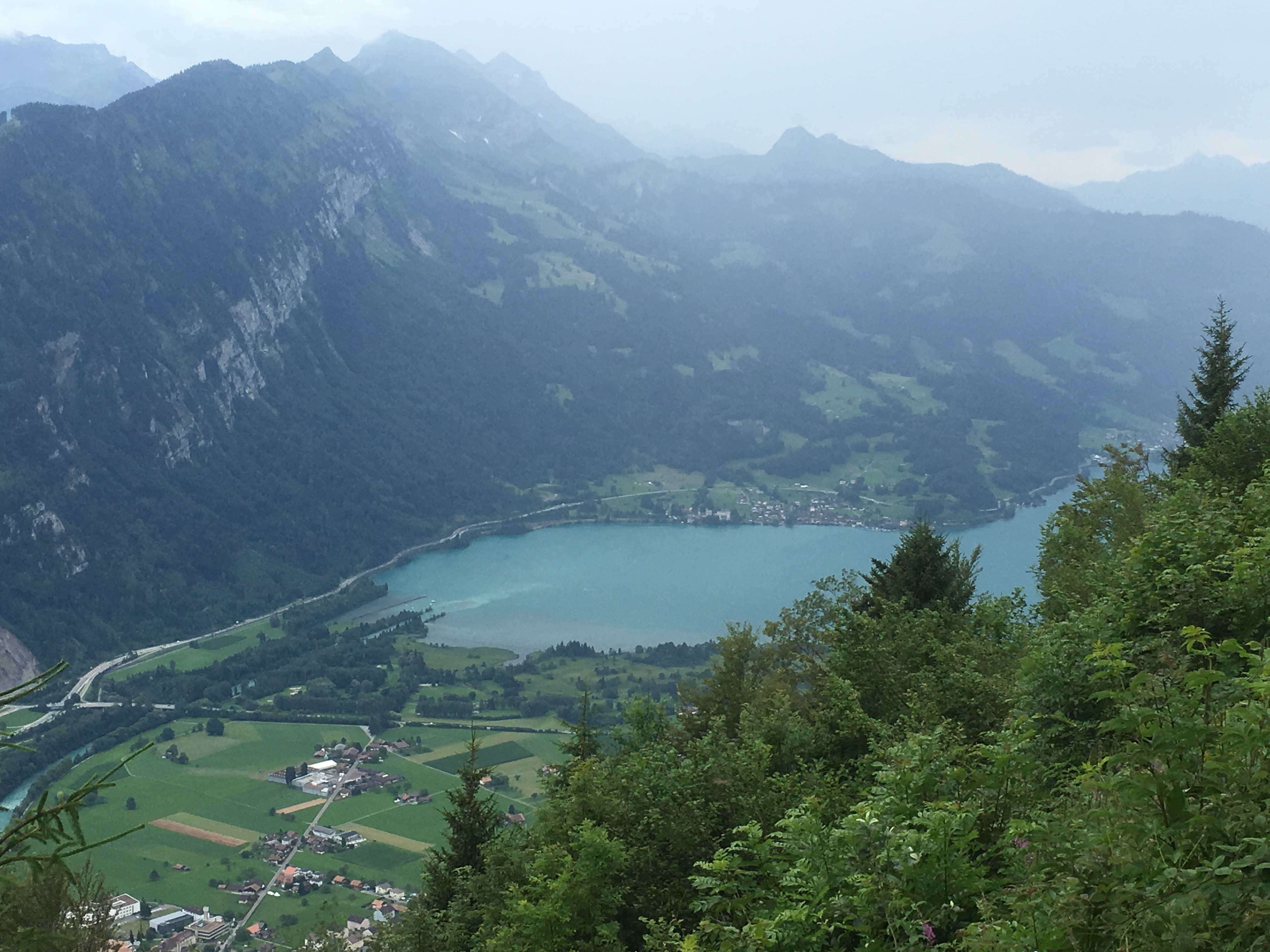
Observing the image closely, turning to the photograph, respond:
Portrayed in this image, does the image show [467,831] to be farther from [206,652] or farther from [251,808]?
[206,652]

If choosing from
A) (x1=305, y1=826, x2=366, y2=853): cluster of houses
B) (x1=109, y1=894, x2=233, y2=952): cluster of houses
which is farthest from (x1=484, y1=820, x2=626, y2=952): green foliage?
(x1=305, y1=826, x2=366, y2=853): cluster of houses

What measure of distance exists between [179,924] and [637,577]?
327ft

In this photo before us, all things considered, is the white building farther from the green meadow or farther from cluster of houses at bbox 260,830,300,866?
the green meadow

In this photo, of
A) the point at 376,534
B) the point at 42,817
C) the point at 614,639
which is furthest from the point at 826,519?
the point at 42,817

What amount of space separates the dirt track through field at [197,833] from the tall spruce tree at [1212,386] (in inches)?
2831

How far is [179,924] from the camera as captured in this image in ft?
189

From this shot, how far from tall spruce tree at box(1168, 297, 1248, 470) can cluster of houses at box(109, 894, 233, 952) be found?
54133 millimetres

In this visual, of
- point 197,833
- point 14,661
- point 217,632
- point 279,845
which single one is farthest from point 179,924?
point 217,632

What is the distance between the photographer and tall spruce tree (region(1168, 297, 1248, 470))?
88.4ft

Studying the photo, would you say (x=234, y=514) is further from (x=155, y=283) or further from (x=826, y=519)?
(x=826, y=519)

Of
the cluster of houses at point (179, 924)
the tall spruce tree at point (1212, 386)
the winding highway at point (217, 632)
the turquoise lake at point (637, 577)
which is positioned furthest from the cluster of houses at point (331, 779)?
the tall spruce tree at point (1212, 386)

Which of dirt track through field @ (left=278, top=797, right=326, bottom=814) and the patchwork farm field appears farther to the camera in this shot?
dirt track through field @ (left=278, top=797, right=326, bottom=814)

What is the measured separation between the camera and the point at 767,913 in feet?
27.1

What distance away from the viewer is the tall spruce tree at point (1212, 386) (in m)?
27.0
